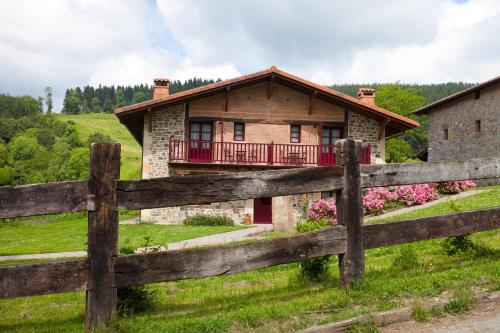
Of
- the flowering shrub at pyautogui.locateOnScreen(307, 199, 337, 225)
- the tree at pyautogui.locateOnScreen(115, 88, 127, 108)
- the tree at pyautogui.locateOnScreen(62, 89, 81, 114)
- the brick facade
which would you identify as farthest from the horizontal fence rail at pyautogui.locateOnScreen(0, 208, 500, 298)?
the tree at pyautogui.locateOnScreen(115, 88, 127, 108)

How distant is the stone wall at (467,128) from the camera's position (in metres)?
24.8

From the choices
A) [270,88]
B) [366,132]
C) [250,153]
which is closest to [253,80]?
[270,88]

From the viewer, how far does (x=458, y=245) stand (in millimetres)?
5164

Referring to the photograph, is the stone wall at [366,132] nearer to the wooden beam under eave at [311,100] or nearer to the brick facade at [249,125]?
the brick facade at [249,125]

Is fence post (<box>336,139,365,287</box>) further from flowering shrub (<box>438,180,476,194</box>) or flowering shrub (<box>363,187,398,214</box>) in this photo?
flowering shrub (<box>438,180,476,194</box>)

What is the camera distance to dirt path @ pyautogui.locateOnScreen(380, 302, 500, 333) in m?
3.21

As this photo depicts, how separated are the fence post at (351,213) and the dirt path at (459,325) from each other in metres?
0.66

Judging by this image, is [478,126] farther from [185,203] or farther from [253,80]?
[185,203]

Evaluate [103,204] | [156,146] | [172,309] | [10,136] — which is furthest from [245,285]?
[10,136]

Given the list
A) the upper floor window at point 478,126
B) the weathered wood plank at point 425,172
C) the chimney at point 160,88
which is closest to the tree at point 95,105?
the chimney at point 160,88

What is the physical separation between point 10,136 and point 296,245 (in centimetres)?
9709

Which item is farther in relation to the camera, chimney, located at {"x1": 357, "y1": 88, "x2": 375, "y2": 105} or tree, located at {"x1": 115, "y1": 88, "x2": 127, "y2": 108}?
tree, located at {"x1": 115, "y1": 88, "x2": 127, "y2": 108}

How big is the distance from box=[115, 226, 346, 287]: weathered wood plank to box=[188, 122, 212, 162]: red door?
17.0 meters

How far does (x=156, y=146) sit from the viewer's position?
20.6 meters
